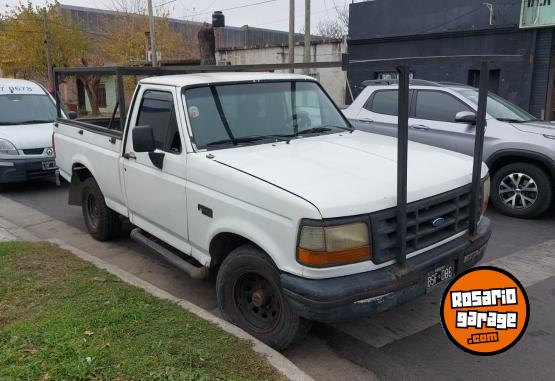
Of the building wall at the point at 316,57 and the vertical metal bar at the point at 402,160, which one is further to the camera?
the building wall at the point at 316,57

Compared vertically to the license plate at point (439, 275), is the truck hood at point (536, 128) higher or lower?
higher

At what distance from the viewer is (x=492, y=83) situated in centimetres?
1452

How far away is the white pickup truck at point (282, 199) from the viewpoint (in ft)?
10.1

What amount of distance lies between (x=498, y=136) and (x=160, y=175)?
4925mm

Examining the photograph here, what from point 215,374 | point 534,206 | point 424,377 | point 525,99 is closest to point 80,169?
point 215,374

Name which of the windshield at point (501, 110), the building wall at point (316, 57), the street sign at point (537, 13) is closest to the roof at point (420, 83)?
the windshield at point (501, 110)

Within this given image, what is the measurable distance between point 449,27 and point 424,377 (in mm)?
13949

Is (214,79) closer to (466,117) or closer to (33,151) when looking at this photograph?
(466,117)

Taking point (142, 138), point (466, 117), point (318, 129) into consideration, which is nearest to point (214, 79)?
point (142, 138)

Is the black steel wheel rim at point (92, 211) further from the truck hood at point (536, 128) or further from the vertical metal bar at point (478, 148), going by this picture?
the truck hood at point (536, 128)

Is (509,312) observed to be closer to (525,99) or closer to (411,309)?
(411,309)

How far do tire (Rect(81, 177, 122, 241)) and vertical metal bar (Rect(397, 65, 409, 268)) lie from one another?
12.6 feet

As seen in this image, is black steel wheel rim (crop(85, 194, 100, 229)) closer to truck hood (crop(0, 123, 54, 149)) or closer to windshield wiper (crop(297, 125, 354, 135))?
windshield wiper (crop(297, 125, 354, 135))

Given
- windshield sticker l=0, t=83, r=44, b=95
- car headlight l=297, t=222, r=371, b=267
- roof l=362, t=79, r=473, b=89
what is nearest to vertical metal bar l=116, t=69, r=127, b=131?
car headlight l=297, t=222, r=371, b=267
